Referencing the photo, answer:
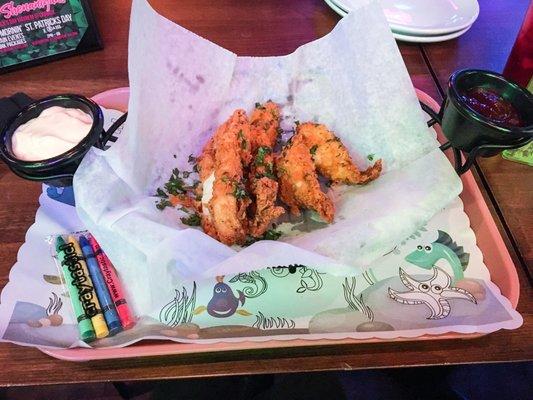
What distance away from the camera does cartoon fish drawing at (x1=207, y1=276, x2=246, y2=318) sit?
0.95 meters

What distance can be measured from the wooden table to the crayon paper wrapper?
0.50ft

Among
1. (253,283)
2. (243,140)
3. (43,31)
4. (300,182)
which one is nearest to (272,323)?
(253,283)

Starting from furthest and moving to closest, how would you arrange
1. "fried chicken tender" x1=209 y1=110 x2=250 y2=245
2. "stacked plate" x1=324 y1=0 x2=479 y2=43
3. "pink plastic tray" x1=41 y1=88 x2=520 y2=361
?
"stacked plate" x1=324 y1=0 x2=479 y2=43 → "fried chicken tender" x1=209 y1=110 x2=250 y2=245 → "pink plastic tray" x1=41 y1=88 x2=520 y2=361

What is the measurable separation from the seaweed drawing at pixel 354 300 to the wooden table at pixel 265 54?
63mm

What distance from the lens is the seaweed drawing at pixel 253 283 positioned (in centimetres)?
98

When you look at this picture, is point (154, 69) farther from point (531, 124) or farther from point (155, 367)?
point (531, 124)

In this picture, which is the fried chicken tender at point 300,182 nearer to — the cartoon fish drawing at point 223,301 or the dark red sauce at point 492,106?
the cartoon fish drawing at point 223,301

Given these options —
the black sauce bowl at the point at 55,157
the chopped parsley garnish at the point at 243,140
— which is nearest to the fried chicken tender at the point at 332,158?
the chopped parsley garnish at the point at 243,140

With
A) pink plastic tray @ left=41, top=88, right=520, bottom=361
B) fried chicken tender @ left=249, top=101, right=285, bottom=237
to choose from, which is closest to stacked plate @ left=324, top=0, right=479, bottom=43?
pink plastic tray @ left=41, top=88, right=520, bottom=361

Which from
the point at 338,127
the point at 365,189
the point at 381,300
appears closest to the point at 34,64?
the point at 338,127

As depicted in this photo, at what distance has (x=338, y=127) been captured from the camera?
4.01 feet

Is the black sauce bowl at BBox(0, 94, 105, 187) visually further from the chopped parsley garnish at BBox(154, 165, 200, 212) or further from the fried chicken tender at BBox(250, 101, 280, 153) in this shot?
the fried chicken tender at BBox(250, 101, 280, 153)

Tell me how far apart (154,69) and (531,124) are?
788 millimetres

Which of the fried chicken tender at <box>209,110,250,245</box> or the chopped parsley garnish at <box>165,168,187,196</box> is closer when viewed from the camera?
the fried chicken tender at <box>209,110,250,245</box>
